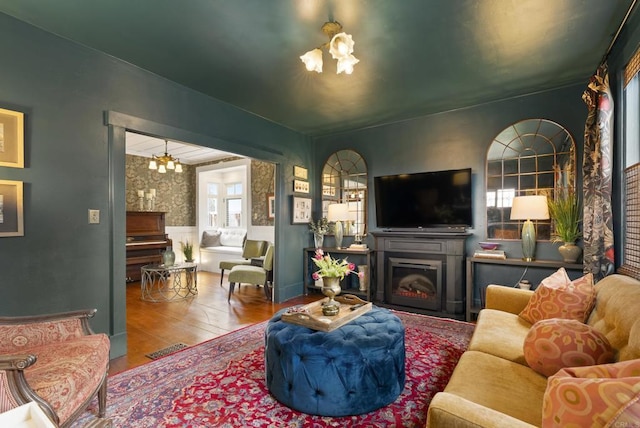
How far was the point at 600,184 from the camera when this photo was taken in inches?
102

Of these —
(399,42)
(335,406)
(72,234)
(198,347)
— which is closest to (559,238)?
(399,42)

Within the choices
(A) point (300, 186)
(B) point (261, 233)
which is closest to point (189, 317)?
(A) point (300, 186)

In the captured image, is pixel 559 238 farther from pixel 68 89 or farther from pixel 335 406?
pixel 68 89

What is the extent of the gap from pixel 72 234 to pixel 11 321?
0.85 meters

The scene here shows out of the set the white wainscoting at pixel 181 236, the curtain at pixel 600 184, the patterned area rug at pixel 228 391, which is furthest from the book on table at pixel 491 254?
the white wainscoting at pixel 181 236

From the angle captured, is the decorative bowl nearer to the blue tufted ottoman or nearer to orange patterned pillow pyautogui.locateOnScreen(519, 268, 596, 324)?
orange patterned pillow pyautogui.locateOnScreen(519, 268, 596, 324)

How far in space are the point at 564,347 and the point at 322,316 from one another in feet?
4.74

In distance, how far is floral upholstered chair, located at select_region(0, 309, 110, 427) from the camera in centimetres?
130

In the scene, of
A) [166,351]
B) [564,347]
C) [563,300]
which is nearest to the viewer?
[564,347]

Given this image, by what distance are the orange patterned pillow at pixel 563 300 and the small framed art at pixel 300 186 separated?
3444mm

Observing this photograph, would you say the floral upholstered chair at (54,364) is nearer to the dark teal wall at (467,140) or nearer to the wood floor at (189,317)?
the wood floor at (189,317)

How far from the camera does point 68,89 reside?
→ 2551 millimetres

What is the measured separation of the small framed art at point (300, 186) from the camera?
16.1 ft

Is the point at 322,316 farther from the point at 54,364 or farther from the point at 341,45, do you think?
the point at 341,45
